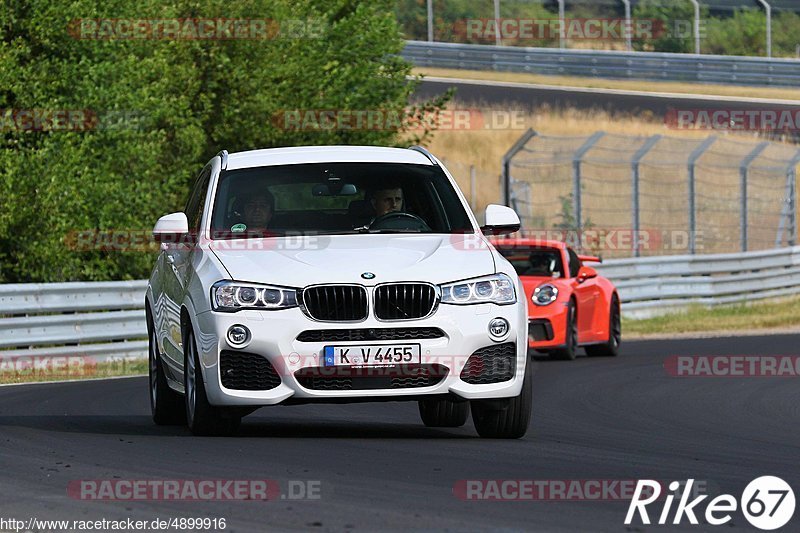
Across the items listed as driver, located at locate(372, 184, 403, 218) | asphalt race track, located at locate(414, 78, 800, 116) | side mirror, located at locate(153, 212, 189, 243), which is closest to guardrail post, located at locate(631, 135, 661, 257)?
driver, located at locate(372, 184, 403, 218)

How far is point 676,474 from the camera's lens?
27.3 feet

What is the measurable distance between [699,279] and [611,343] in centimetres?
930

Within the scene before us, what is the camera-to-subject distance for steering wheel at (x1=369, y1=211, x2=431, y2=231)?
10508mm

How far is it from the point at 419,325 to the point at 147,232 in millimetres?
15131

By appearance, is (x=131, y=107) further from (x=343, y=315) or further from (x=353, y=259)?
(x=343, y=315)

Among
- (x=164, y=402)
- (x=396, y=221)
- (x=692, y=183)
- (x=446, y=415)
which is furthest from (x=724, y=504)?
(x=692, y=183)

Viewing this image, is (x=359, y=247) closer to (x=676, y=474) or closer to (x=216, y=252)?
(x=216, y=252)

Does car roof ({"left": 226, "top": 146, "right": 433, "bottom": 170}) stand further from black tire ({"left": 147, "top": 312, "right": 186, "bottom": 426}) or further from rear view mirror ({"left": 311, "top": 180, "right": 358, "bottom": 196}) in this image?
black tire ({"left": 147, "top": 312, "right": 186, "bottom": 426})

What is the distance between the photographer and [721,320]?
27875mm

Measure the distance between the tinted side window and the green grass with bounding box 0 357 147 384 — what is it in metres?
6.08

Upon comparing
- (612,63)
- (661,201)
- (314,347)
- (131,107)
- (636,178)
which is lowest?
(661,201)

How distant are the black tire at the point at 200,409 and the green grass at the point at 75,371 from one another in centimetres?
749

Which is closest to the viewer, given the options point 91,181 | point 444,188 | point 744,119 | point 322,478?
point 322,478

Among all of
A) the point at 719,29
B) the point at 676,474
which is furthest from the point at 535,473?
the point at 719,29
